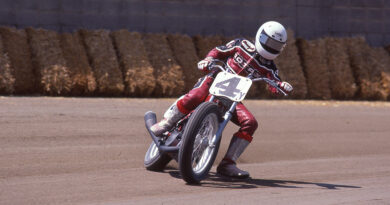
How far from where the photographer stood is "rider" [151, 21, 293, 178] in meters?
6.32

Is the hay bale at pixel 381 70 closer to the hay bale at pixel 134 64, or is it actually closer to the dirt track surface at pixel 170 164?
the dirt track surface at pixel 170 164

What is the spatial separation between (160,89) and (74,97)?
5.51 ft

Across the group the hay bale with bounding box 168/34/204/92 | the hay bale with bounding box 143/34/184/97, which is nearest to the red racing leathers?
the hay bale with bounding box 143/34/184/97

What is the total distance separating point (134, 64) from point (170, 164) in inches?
197

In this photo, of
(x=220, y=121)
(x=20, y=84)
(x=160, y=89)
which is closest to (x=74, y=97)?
(x=20, y=84)

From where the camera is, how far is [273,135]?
9430 mm

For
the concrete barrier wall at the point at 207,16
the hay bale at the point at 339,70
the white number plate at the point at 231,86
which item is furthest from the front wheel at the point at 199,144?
the hay bale at the point at 339,70

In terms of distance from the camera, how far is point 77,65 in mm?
11469

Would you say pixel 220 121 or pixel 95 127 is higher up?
pixel 220 121

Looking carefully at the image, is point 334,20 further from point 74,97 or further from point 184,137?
point 184,137

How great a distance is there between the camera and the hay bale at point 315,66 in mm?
14203

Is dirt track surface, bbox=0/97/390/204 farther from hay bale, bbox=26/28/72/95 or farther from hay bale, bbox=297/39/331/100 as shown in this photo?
hay bale, bbox=297/39/331/100

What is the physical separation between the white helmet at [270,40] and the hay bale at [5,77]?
517 cm

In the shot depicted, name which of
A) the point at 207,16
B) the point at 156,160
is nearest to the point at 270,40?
the point at 156,160
